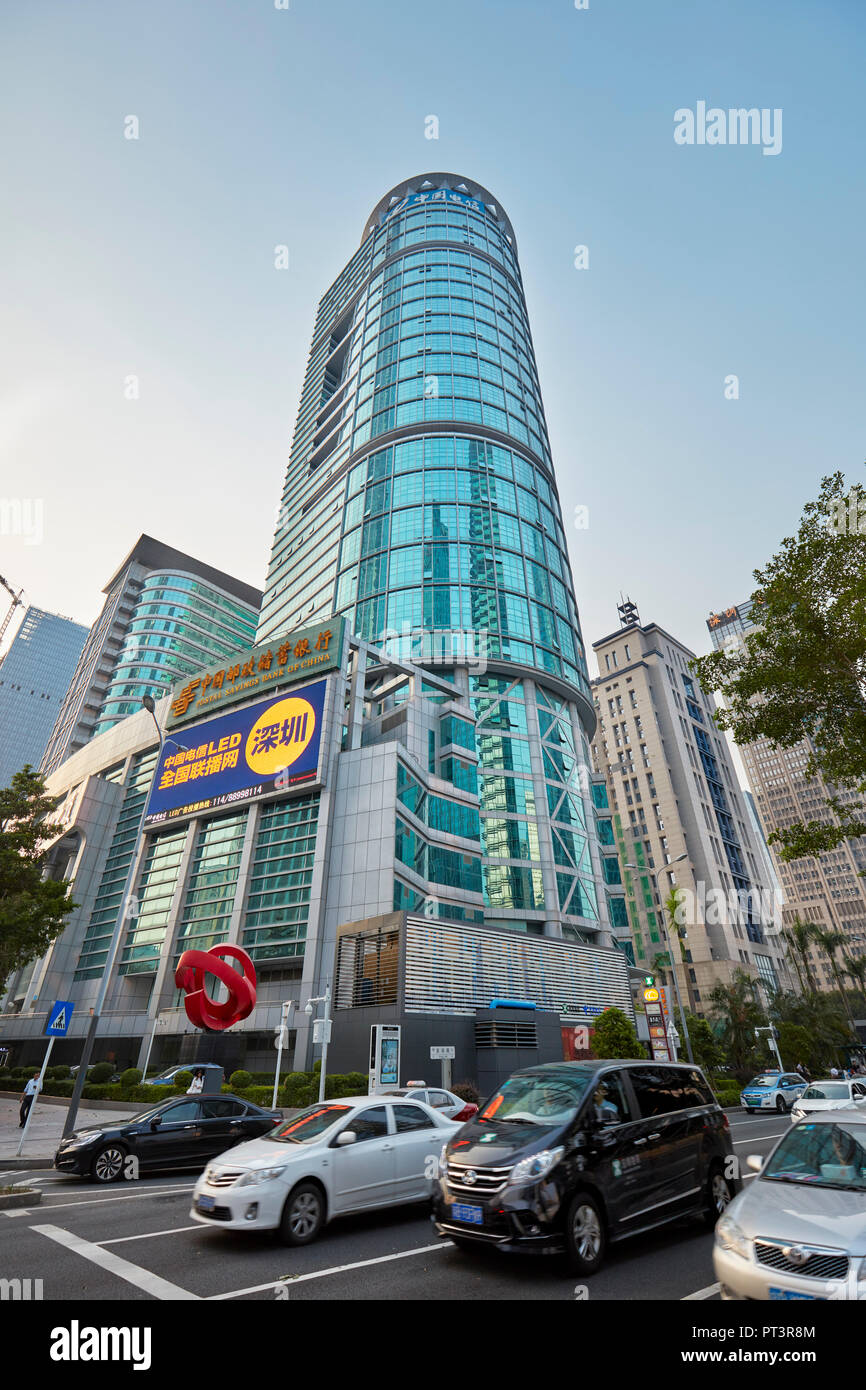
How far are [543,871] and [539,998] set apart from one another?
22733 millimetres

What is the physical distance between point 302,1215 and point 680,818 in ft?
333

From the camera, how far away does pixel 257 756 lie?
45312 millimetres

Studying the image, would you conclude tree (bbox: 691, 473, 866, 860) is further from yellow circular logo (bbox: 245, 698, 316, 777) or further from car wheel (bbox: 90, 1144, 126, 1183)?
yellow circular logo (bbox: 245, 698, 316, 777)

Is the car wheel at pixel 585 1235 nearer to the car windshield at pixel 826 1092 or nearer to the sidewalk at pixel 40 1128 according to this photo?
the sidewalk at pixel 40 1128

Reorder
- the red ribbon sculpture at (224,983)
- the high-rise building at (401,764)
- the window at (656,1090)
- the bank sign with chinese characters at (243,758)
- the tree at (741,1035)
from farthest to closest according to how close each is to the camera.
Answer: the tree at (741,1035) → the bank sign with chinese characters at (243,758) → the high-rise building at (401,764) → the red ribbon sculpture at (224,983) → the window at (656,1090)

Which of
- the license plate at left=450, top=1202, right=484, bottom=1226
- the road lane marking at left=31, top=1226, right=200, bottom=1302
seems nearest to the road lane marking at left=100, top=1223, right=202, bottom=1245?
the road lane marking at left=31, top=1226, right=200, bottom=1302

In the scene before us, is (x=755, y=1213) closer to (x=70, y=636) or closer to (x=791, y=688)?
(x=791, y=688)

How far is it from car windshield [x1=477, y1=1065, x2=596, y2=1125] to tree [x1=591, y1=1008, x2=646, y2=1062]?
23.7m

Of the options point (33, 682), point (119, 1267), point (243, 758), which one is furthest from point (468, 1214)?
point (33, 682)

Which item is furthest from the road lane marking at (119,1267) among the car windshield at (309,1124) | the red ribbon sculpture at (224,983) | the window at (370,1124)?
the red ribbon sculpture at (224,983)

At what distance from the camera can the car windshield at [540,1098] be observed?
23.4 feet

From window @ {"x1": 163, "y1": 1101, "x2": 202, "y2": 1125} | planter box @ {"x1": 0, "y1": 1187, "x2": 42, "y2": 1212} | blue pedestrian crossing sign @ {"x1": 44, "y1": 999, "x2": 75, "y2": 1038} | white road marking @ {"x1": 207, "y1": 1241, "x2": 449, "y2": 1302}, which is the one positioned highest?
blue pedestrian crossing sign @ {"x1": 44, "y1": 999, "x2": 75, "y2": 1038}

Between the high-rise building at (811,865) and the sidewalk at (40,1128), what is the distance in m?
128

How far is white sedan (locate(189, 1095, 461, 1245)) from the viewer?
296 inches
